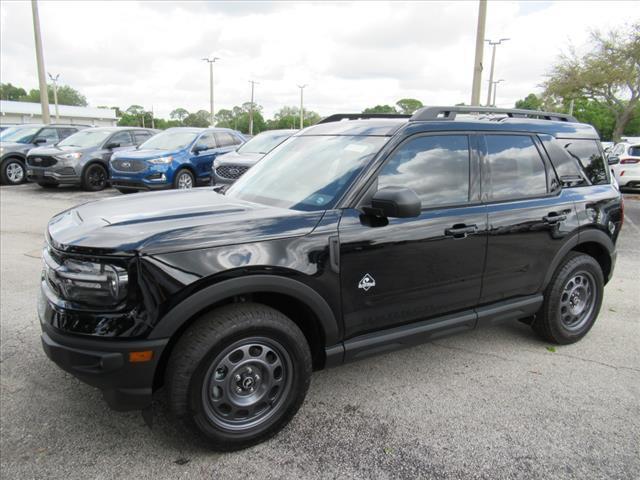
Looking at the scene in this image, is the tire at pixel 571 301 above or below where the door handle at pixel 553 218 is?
below

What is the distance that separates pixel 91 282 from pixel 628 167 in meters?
16.3

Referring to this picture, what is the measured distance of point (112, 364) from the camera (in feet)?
7.63

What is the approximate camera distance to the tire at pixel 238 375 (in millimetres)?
2455

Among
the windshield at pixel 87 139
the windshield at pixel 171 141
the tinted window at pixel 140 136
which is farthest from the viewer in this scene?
the tinted window at pixel 140 136

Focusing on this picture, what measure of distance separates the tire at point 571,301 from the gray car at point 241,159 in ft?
20.2

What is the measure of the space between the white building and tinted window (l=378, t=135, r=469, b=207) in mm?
62001

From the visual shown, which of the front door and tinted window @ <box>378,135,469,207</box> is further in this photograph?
tinted window @ <box>378,135,469,207</box>

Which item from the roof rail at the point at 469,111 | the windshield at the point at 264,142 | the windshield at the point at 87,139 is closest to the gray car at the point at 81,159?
the windshield at the point at 87,139

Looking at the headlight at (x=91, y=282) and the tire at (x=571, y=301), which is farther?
the tire at (x=571, y=301)

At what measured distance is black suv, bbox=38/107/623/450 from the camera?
2379 millimetres

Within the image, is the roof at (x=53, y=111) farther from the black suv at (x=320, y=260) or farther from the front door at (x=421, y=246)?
the front door at (x=421, y=246)

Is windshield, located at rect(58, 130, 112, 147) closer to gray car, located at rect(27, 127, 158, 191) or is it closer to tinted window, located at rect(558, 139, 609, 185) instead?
gray car, located at rect(27, 127, 158, 191)

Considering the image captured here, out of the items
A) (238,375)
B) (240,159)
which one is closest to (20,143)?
(240,159)

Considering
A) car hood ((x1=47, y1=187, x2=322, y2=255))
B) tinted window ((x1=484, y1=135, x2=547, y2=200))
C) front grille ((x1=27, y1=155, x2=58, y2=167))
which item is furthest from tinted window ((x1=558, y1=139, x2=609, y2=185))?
front grille ((x1=27, y1=155, x2=58, y2=167))
